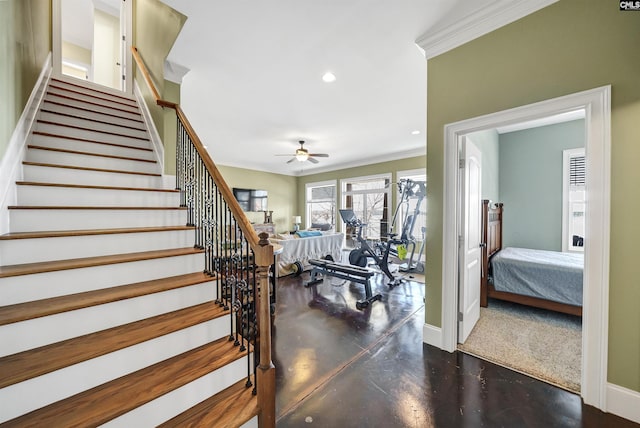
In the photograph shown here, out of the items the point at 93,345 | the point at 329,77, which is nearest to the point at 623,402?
the point at 93,345

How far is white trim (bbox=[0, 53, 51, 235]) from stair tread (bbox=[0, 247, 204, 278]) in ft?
1.13

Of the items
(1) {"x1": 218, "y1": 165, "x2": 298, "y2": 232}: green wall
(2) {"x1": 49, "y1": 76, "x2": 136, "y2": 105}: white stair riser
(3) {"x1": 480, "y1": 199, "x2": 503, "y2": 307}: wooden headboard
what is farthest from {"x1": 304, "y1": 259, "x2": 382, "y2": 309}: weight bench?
(1) {"x1": 218, "y1": 165, "x2": 298, "y2": 232}: green wall

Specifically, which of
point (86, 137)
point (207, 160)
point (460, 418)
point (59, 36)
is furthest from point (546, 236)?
point (59, 36)

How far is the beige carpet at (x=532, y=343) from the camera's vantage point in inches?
78.2

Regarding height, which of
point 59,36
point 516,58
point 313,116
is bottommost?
point 516,58

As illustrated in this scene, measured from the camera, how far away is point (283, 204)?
356 inches

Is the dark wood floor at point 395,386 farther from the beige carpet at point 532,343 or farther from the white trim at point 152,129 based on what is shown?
the white trim at point 152,129

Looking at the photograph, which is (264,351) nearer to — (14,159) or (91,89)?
(14,159)

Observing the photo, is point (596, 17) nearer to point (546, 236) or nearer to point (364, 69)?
point (364, 69)

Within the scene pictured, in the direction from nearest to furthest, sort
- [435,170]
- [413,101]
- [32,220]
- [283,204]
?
[32,220]
[435,170]
[413,101]
[283,204]

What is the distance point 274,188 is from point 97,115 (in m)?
5.90

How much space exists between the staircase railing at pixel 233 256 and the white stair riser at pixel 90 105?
68cm

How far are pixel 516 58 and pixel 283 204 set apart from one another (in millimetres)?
7742

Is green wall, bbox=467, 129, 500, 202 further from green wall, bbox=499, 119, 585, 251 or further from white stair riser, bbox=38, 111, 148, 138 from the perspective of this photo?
white stair riser, bbox=38, 111, 148, 138
